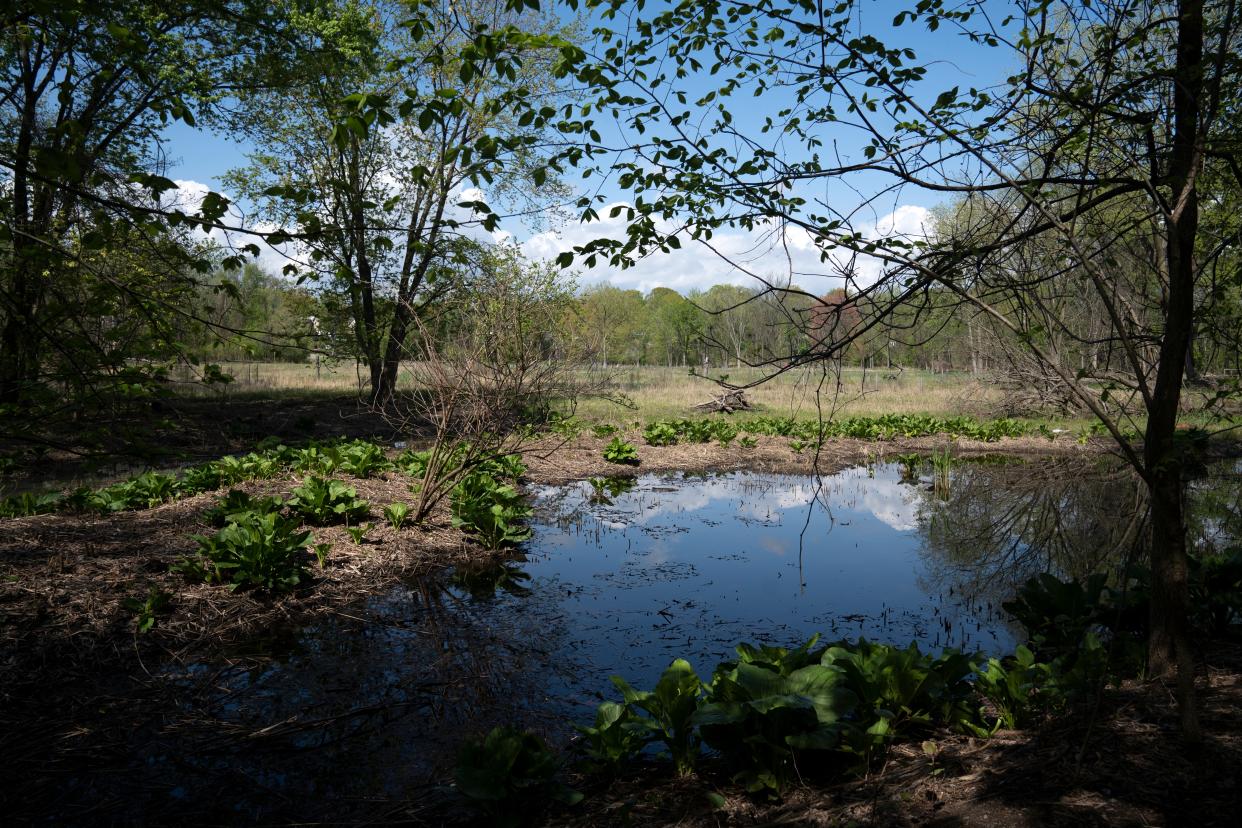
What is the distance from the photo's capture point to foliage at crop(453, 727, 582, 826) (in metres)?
2.81

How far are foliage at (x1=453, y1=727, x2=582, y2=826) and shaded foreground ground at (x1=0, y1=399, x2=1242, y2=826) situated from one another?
0.15 meters

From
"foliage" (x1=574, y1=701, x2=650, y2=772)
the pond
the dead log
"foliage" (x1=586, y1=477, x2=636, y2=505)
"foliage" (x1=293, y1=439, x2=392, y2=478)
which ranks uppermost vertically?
the dead log

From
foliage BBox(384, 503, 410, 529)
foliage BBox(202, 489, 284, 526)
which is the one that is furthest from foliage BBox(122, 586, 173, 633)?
foliage BBox(384, 503, 410, 529)

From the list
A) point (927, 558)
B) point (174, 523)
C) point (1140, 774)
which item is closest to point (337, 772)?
point (1140, 774)

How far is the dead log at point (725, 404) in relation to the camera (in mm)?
22625

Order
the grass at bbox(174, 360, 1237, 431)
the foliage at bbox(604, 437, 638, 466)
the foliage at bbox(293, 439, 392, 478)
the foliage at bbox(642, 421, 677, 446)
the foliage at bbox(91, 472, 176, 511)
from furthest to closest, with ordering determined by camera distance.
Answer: the grass at bbox(174, 360, 1237, 431) < the foliage at bbox(642, 421, 677, 446) < the foliage at bbox(604, 437, 638, 466) < the foliage at bbox(293, 439, 392, 478) < the foliage at bbox(91, 472, 176, 511)

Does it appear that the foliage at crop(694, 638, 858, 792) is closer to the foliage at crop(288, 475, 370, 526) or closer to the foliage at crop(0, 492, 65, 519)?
the foliage at crop(288, 475, 370, 526)

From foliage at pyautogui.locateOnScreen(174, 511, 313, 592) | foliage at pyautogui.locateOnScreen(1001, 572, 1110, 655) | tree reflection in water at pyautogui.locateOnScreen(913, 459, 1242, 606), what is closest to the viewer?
foliage at pyautogui.locateOnScreen(1001, 572, 1110, 655)

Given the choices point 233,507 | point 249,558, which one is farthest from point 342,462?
Result: point 249,558

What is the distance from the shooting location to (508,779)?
2.89 meters

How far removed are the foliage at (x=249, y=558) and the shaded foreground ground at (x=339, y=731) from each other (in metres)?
0.17

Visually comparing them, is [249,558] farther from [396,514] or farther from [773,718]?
[773,718]

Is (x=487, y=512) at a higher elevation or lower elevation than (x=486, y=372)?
lower

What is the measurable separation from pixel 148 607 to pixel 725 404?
19.1m
